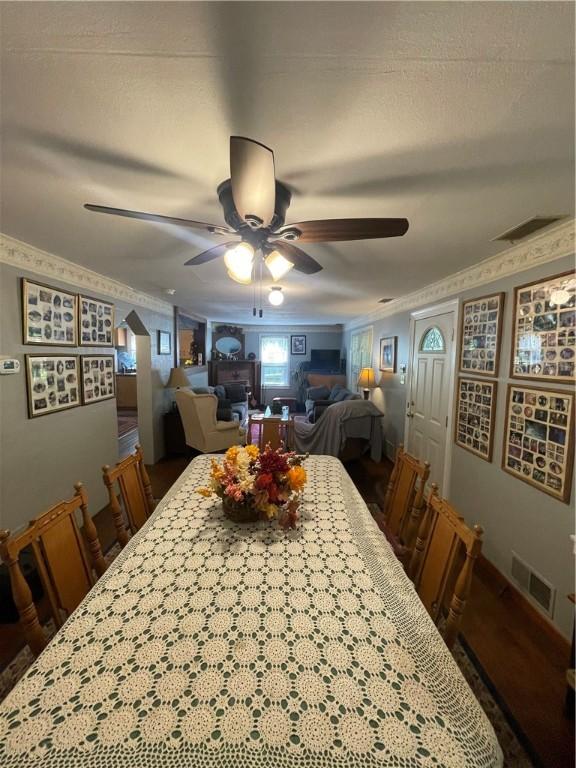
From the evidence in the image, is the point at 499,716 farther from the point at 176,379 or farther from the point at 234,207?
the point at 176,379

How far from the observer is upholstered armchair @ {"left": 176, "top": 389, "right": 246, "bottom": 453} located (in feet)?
12.4

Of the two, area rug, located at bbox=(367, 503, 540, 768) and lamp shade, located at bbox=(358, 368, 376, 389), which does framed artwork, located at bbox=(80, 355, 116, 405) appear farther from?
lamp shade, located at bbox=(358, 368, 376, 389)

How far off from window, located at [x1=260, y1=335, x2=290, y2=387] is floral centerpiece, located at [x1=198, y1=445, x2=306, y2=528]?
6723 mm

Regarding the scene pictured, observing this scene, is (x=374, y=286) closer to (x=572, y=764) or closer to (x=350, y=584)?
(x=350, y=584)

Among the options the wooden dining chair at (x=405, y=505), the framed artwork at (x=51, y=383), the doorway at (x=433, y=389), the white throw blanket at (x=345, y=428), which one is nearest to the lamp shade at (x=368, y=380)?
the white throw blanket at (x=345, y=428)

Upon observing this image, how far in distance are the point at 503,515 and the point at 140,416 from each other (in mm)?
3988

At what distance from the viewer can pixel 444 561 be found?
111 cm

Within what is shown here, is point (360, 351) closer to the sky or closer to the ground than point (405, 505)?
closer to the sky

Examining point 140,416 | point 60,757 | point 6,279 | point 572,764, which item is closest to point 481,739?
point 60,757

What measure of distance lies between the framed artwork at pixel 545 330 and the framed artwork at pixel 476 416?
0.97ft

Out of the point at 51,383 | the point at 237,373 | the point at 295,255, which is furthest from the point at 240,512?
the point at 237,373

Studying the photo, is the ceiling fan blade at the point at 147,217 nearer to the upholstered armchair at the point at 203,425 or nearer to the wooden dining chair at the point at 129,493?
the wooden dining chair at the point at 129,493

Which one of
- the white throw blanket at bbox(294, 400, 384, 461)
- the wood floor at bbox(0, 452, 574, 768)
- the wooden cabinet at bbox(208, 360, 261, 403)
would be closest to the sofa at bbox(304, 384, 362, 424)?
the white throw blanket at bbox(294, 400, 384, 461)

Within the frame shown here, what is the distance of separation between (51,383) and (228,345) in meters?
5.61
